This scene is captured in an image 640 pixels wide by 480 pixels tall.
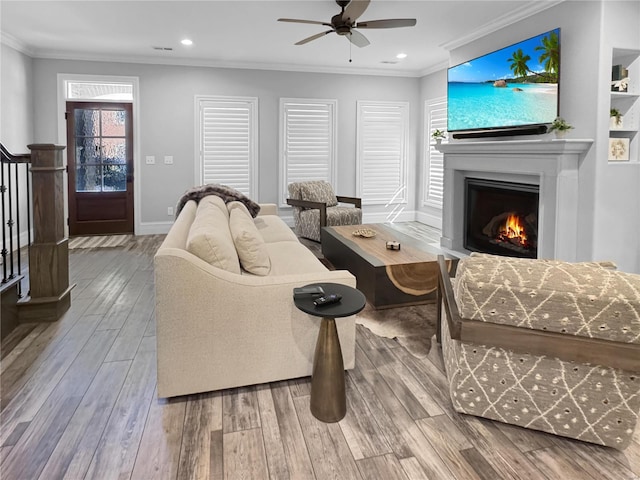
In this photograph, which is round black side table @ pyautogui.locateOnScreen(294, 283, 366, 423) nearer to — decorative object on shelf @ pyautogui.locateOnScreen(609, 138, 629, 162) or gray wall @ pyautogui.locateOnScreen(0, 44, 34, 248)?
decorative object on shelf @ pyautogui.locateOnScreen(609, 138, 629, 162)

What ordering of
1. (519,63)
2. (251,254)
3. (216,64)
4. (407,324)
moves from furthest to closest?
(216,64), (519,63), (407,324), (251,254)

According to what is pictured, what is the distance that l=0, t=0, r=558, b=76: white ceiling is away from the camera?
14.3 ft

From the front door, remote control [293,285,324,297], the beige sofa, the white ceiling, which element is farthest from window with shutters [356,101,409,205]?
remote control [293,285,324,297]

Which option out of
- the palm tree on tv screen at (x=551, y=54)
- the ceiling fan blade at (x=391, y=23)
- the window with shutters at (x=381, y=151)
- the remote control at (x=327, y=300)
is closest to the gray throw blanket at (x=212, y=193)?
the ceiling fan blade at (x=391, y=23)

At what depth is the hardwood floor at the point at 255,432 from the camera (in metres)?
1.68

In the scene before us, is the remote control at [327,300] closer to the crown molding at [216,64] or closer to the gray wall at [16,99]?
the gray wall at [16,99]

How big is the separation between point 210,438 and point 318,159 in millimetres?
5999

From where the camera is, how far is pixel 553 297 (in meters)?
1.72

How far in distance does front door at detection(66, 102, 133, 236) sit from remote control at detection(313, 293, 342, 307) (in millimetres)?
5611

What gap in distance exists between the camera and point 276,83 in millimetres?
7074

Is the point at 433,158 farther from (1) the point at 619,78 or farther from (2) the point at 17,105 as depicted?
(2) the point at 17,105

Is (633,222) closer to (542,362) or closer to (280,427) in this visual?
(542,362)

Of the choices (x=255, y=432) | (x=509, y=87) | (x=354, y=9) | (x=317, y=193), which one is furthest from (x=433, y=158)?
(x=255, y=432)

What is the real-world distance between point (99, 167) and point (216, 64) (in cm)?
231
